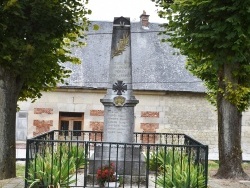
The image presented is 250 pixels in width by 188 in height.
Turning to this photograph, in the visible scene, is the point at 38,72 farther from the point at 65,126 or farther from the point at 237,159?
the point at 65,126

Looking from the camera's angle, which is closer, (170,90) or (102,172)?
(102,172)

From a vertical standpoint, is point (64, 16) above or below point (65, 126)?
above

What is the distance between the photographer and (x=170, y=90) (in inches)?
805

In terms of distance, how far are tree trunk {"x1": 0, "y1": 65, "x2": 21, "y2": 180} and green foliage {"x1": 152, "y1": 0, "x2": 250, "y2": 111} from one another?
171 inches

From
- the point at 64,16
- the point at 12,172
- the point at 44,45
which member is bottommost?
the point at 12,172

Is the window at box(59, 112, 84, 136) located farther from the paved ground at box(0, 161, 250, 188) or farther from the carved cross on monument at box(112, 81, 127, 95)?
the carved cross on monument at box(112, 81, 127, 95)

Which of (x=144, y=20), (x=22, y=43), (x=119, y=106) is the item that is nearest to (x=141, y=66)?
(x=144, y=20)

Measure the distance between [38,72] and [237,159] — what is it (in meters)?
5.62

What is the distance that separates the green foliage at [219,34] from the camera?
10281 millimetres

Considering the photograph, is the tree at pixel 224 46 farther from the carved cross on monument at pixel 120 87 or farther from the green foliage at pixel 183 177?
the green foliage at pixel 183 177

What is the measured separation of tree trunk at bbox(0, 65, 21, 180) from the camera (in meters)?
10.6

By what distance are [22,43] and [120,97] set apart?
98.5 inches

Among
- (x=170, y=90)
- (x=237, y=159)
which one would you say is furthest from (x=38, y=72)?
(x=170, y=90)

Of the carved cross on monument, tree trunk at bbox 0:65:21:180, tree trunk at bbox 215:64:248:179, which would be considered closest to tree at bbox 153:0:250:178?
tree trunk at bbox 215:64:248:179
